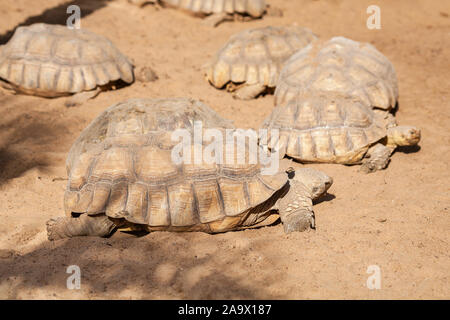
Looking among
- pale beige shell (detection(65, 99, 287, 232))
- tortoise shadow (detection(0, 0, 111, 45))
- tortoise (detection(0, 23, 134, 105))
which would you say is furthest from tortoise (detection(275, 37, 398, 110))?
tortoise shadow (detection(0, 0, 111, 45))

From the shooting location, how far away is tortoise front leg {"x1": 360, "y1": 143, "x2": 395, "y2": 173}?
205 inches

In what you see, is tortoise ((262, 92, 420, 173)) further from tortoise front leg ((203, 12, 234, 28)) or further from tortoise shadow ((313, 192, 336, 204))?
tortoise front leg ((203, 12, 234, 28))

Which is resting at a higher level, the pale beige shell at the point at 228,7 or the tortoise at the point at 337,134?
the pale beige shell at the point at 228,7

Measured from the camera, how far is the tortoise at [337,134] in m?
5.24

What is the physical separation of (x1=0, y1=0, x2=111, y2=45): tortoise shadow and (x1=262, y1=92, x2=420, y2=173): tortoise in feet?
20.8

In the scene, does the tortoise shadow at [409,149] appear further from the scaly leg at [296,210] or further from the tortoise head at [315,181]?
the scaly leg at [296,210]

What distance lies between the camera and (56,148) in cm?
582

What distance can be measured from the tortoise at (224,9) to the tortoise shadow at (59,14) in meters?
2.19

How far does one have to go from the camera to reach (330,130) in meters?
5.27

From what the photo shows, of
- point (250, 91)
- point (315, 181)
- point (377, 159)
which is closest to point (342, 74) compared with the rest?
point (377, 159)

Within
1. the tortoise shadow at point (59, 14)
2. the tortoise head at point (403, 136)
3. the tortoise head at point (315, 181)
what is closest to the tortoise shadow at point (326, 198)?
the tortoise head at point (315, 181)

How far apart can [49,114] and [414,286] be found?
5526 mm

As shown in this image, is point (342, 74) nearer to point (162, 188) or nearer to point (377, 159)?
point (377, 159)
